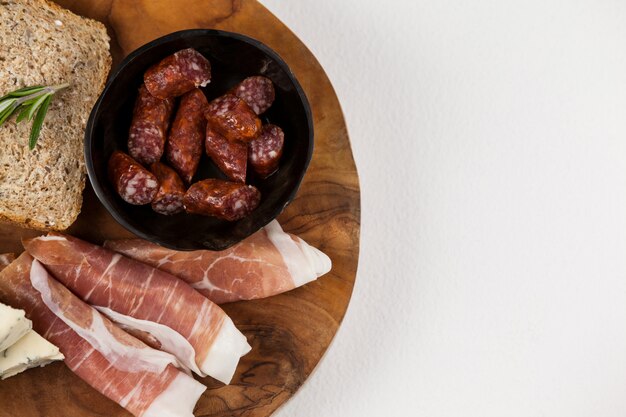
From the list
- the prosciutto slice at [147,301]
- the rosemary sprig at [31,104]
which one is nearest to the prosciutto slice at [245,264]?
the prosciutto slice at [147,301]

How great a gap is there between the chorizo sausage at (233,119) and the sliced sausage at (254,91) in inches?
1.2

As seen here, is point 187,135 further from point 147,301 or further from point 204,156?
point 147,301

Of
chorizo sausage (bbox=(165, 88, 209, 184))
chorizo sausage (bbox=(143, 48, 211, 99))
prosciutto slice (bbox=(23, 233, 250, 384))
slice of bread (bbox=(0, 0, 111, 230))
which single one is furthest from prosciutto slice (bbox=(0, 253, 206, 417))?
chorizo sausage (bbox=(143, 48, 211, 99))

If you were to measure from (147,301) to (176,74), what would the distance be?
0.56 metres

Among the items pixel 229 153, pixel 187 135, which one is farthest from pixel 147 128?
pixel 229 153

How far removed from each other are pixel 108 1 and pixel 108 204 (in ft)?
1.75

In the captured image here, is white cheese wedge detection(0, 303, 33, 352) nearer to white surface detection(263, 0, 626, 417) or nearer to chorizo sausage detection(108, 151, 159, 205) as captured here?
chorizo sausage detection(108, 151, 159, 205)

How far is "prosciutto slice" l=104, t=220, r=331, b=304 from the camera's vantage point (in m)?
1.54

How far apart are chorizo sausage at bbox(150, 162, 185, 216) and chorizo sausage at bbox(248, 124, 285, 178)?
18cm

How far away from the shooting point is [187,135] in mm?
1467

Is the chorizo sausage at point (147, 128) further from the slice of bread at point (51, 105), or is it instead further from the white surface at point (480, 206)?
the white surface at point (480, 206)

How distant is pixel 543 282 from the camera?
1908 millimetres

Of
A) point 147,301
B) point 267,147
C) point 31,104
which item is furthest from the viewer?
point 147,301

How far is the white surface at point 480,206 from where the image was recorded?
1827mm
